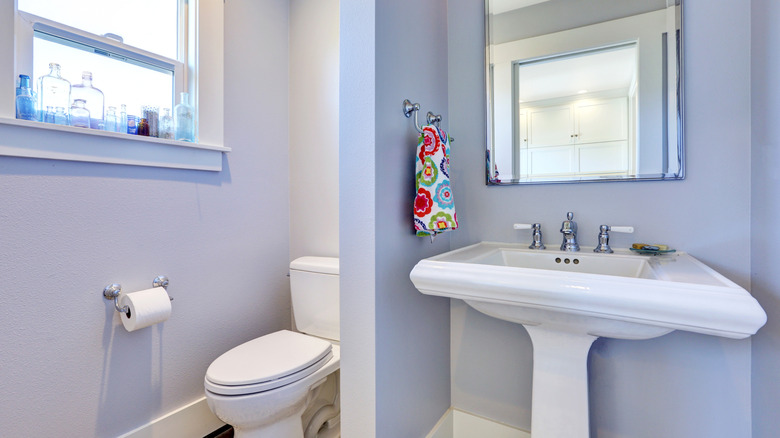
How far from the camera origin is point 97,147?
4.05 feet

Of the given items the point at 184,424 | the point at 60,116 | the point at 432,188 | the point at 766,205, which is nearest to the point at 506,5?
the point at 432,188

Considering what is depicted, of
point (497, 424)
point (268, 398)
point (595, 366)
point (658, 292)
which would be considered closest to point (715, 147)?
point (658, 292)

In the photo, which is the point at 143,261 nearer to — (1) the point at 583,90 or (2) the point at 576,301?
(2) the point at 576,301

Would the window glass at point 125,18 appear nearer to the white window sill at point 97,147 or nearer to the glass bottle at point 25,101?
the glass bottle at point 25,101

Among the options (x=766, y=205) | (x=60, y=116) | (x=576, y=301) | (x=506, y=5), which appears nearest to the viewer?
Answer: (x=576, y=301)

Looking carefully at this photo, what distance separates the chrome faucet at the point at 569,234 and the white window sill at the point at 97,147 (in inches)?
59.5

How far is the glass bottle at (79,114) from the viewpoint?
123 cm

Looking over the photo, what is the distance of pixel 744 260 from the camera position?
1.01 metres

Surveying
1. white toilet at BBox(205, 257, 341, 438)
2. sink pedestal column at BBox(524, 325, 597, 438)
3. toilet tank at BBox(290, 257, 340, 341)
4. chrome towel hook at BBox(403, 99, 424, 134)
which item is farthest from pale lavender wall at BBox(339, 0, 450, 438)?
toilet tank at BBox(290, 257, 340, 341)

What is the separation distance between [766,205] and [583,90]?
61 cm

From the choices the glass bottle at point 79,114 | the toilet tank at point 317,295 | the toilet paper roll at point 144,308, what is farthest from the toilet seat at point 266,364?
the glass bottle at point 79,114

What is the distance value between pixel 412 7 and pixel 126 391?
179cm

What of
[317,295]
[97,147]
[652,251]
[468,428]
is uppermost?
[97,147]

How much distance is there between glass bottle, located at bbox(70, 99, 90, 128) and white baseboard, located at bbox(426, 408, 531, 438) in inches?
68.1
